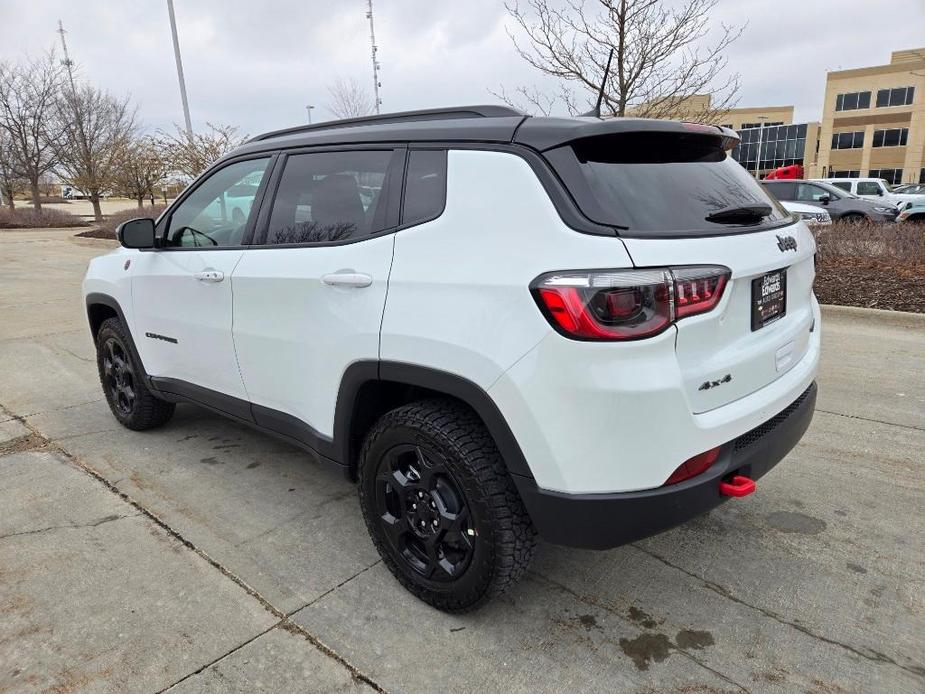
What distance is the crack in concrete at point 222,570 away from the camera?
221cm

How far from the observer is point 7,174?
2819cm

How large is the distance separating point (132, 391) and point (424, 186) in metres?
2.83

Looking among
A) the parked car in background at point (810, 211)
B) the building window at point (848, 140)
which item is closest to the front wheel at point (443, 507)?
the parked car in background at point (810, 211)

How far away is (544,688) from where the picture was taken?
2.10 m

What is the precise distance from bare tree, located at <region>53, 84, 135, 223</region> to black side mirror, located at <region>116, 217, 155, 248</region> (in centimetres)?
2598

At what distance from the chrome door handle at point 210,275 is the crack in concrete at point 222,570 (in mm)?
1199

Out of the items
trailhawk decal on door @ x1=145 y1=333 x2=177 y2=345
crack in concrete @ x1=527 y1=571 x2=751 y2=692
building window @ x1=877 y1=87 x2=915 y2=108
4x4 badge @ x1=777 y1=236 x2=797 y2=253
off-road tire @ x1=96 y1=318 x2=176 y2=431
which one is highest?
building window @ x1=877 y1=87 x2=915 y2=108

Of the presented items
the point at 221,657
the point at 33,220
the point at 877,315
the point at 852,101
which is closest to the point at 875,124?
the point at 852,101

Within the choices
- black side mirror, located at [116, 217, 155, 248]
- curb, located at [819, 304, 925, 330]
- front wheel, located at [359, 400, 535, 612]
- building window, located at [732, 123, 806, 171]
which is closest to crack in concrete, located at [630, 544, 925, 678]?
front wheel, located at [359, 400, 535, 612]

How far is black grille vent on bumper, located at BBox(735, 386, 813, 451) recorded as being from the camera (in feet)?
7.20

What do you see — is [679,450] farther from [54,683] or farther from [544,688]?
[54,683]

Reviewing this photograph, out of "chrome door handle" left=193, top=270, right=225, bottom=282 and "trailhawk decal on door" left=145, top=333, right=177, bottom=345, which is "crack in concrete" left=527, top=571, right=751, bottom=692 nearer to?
"chrome door handle" left=193, top=270, right=225, bottom=282

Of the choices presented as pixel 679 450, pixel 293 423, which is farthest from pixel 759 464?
pixel 293 423

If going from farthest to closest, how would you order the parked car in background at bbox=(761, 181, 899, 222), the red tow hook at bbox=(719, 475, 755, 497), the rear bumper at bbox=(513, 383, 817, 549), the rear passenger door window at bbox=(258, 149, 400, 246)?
1. the parked car in background at bbox=(761, 181, 899, 222)
2. the rear passenger door window at bbox=(258, 149, 400, 246)
3. the red tow hook at bbox=(719, 475, 755, 497)
4. the rear bumper at bbox=(513, 383, 817, 549)
